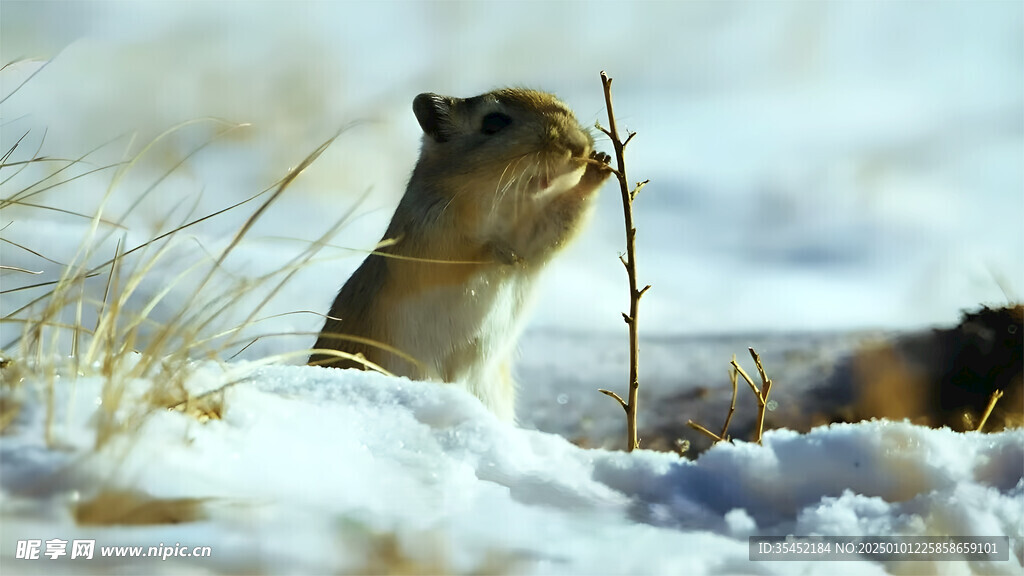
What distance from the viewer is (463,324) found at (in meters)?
3.02

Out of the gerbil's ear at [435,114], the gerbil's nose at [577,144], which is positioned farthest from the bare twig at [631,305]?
the gerbil's ear at [435,114]

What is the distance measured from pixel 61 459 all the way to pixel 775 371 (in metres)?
4.31

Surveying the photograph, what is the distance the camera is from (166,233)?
74.1 inches

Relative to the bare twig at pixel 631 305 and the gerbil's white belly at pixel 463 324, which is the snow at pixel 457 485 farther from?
the gerbil's white belly at pixel 463 324

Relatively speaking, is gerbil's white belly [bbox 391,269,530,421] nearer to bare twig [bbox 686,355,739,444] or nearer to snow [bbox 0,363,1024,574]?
bare twig [bbox 686,355,739,444]

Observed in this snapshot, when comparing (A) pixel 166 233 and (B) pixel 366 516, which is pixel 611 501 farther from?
(A) pixel 166 233

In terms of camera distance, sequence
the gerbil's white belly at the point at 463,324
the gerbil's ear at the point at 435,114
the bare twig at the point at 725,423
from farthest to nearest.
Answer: the gerbil's ear at the point at 435,114 → the gerbil's white belly at the point at 463,324 → the bare twig at the point at 725,423

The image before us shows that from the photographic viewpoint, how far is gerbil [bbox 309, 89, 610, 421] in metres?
3.03

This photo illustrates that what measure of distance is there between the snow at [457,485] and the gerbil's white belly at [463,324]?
135cm

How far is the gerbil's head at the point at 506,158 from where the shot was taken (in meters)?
3.11

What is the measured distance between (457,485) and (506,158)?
193cm

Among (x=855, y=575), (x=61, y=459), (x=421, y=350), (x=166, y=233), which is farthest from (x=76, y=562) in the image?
(x=421, y=350)

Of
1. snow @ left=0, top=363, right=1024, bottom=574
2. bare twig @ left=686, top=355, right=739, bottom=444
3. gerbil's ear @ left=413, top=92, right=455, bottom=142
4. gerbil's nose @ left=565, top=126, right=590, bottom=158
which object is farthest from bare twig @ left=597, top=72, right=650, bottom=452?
gerbil's ear @ left=413, top=92, right=455, bottom=142

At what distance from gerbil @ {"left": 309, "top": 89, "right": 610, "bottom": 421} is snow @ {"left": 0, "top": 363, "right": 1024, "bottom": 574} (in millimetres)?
1369
